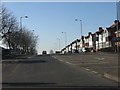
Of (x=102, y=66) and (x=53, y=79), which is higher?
(x=102, y=66)

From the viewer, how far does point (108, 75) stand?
72.9 ft

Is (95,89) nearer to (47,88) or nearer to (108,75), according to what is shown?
(47,88)

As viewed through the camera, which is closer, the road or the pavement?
the road

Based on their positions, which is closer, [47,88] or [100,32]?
[47,88]

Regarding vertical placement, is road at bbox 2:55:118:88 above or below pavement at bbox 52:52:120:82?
below

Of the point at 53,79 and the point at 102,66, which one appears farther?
the point at 102,66

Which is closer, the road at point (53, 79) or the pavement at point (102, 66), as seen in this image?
A: the road at point (53, 79)

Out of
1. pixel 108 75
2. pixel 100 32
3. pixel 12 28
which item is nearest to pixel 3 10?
pixel 12 28

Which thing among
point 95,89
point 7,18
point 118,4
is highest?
point 7,18

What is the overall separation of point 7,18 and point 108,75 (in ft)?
217

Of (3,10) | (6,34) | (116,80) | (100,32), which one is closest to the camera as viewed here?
(116,80)

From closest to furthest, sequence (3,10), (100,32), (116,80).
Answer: (116,80) < (3,10) < (100,32)

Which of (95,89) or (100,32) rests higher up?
(100,32)

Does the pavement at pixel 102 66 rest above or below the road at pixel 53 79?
above
